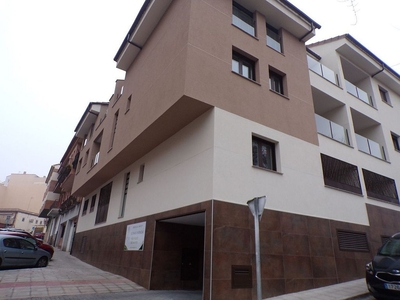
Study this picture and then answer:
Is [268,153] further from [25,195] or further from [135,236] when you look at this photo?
[25,195]

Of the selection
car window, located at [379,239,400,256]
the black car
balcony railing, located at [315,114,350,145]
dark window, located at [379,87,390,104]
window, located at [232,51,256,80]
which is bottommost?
the black car

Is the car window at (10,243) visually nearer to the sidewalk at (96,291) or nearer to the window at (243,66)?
the sidewalk at (96,291)

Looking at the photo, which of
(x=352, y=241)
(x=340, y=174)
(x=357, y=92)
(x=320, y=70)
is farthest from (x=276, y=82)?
(x=357, y=92)

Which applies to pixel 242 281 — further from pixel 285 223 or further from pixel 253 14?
pixel 253 14

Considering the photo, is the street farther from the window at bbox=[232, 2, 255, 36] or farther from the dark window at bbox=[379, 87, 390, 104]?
the dark window at bbox=[379, 87, 390, 104]

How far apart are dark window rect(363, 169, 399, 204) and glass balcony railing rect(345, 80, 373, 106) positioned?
4.68 m

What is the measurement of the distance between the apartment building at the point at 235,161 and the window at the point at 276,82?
61 mm

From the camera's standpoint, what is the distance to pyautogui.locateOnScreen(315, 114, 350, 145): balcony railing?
1199 cm

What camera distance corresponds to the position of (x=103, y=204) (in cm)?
1731

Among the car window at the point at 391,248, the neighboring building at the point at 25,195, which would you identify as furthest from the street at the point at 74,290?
the neighboring building at the point at 25,195

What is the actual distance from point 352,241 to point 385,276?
180 inches

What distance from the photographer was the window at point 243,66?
10.2 m

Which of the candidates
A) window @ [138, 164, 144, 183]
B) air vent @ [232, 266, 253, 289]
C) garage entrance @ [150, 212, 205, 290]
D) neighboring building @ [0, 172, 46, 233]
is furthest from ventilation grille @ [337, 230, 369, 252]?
neighboring building @ [0, 172, 46, 233]

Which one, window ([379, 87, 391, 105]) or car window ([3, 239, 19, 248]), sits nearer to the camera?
car window ([3, 239, 19, 248])
